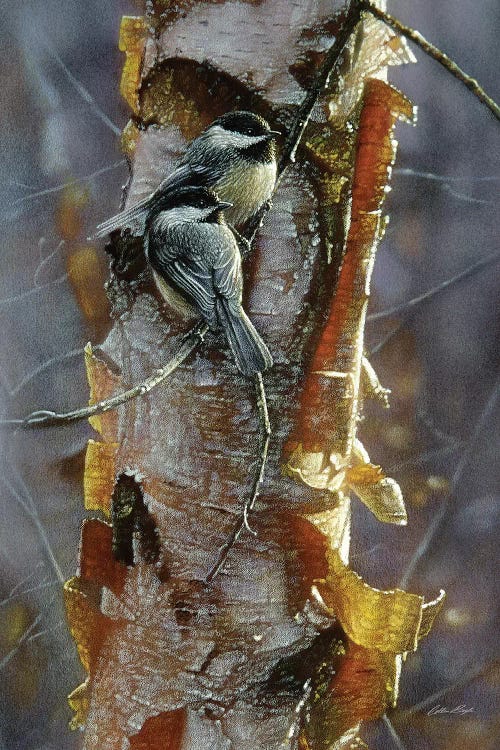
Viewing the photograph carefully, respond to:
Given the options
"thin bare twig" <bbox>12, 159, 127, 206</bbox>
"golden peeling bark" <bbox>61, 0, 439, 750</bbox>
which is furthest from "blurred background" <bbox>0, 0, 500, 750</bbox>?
"golden peeling bark" <bbox>61, 0, 439, 750</bbox>

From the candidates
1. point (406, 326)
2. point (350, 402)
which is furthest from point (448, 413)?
point (350, 402)

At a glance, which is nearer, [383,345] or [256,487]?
[256,487]

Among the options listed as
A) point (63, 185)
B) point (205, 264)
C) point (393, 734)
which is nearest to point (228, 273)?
point (205, 264)

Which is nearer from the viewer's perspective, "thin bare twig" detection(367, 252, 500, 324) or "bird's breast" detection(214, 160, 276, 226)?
"bird's breast" detection(214, 160, 276, 226)

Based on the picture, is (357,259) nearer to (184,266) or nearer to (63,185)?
(184,266)

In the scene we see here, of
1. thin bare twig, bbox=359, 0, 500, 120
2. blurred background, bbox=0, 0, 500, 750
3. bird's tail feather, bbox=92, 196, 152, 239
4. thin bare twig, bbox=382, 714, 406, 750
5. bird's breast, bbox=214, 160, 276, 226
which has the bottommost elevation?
thin bare twig, bbox=382, 714, 406, 750
